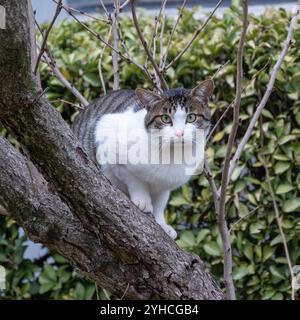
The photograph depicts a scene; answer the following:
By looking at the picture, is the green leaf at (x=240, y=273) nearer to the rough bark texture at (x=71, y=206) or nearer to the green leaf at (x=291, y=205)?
the green leaf at (x=291, y=205)

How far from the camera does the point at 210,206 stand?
144 inches

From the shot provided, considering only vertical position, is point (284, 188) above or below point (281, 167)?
below

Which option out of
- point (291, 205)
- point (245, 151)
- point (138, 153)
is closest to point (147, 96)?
point (138, 153)

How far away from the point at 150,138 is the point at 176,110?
0.15m

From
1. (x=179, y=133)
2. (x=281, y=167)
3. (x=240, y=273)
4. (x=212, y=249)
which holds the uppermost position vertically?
(x=179, y=133)

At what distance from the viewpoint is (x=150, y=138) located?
8.11ft

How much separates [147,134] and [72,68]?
4.74ft

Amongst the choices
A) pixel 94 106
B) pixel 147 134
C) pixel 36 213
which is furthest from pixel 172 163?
pixel 36 213

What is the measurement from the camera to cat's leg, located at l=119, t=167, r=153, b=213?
254 centimetres

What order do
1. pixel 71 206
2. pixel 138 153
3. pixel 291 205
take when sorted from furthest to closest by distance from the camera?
pixel 291 205 < pixel 138 153 < pixel 71 206

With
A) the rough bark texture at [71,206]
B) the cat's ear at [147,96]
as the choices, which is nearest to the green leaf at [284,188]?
the cat's ear at [147,96]

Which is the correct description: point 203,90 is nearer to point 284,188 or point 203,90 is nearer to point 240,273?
point 284,188

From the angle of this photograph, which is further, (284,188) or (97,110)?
(284,188)
